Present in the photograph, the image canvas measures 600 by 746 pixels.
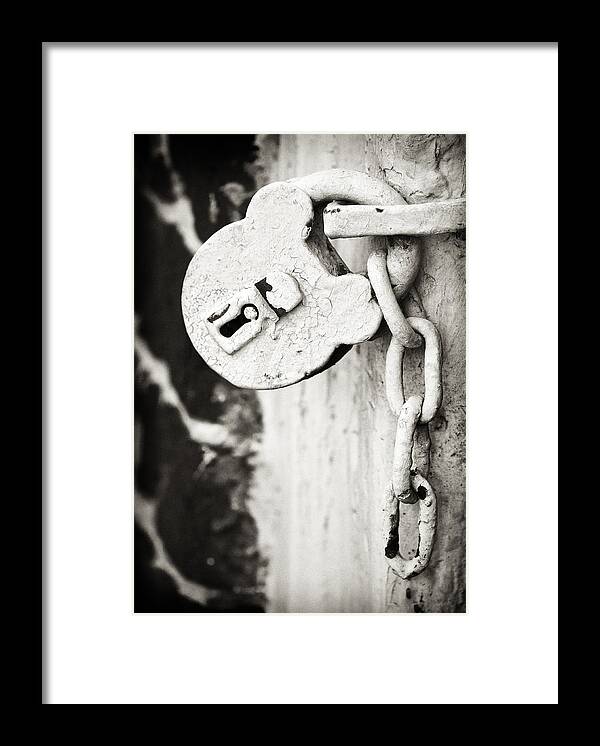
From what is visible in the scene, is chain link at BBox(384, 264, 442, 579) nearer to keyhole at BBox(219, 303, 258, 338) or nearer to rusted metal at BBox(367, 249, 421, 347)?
rusted metal at BBox(367, 249, 421, 347)

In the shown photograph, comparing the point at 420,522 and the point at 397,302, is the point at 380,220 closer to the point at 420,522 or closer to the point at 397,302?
the point at 397,302

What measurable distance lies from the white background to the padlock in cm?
8

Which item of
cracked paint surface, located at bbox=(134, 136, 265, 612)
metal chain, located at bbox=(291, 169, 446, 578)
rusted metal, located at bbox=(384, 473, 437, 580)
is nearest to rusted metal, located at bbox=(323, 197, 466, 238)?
metal chain, located at bbox=(291, 169, 446, 578)

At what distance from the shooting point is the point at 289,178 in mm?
893

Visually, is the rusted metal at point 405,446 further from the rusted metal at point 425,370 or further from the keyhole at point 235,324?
the keyhole at point 235,324

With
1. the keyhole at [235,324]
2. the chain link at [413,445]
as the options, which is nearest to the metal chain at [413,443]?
the chain link at [413,445]

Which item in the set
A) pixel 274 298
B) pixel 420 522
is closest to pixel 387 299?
pixel 274 298
